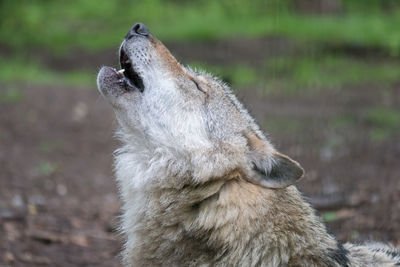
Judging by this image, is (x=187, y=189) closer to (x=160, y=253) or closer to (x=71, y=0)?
(x=160, y=253)

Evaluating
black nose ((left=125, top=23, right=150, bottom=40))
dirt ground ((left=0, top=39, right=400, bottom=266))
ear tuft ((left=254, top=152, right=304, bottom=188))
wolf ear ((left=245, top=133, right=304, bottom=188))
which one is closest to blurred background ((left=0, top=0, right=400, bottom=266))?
dirt ground ((left=0, top=39, right=400, bottom=266))

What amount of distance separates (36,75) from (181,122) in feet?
34.1

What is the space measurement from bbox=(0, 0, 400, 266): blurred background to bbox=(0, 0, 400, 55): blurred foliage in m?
0.05

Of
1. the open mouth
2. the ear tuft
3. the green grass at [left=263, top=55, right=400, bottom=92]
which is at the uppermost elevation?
the open mouth

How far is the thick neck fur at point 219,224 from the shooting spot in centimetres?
333

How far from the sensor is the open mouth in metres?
3.91

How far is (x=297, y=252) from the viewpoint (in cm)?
336

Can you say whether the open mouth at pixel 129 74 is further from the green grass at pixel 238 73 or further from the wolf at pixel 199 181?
the green grass at pixel 238 73

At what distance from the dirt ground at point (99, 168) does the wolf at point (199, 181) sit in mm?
645

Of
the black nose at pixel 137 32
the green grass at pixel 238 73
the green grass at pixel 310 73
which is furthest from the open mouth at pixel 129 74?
the green grass at pixel 238 73

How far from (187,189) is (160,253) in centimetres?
42

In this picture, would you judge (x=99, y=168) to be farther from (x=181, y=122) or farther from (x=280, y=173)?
(x=280, y=173)

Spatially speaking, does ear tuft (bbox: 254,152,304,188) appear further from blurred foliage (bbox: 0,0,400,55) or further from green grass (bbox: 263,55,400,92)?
blurred foliage (bbox: 0,0,400,55)

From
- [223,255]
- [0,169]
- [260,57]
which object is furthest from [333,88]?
[223,255]
